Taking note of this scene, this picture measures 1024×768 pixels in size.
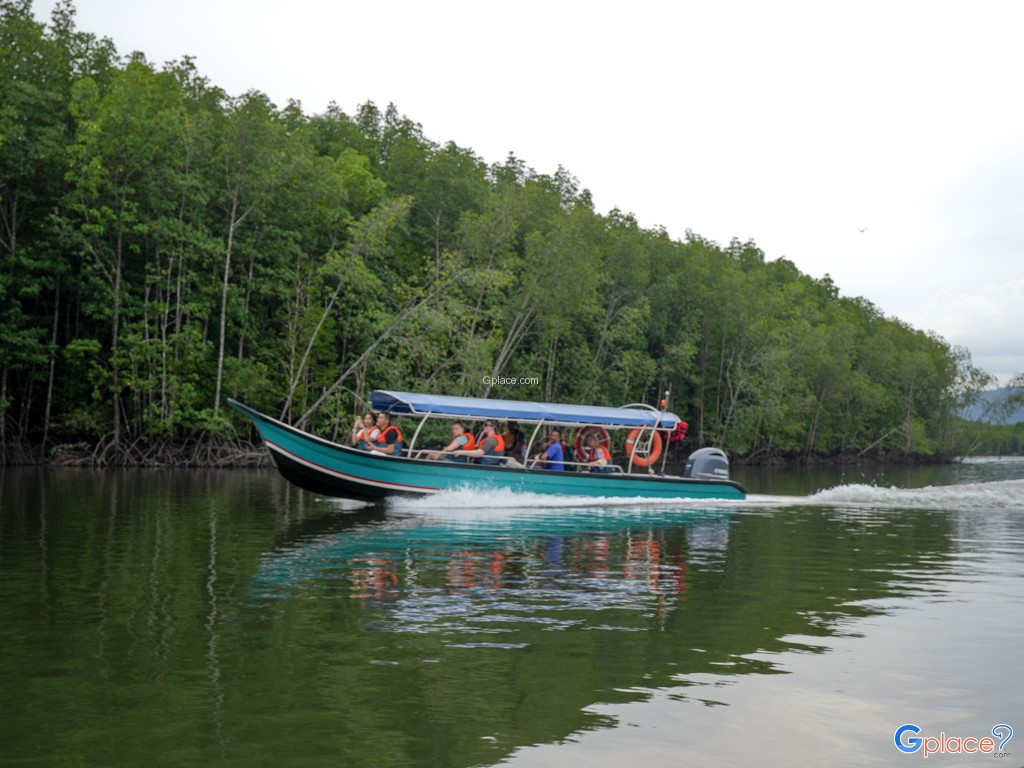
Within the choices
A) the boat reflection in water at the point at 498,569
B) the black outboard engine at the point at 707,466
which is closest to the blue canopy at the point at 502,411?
the black outboard engine at the point at 707,466

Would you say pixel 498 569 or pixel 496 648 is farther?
pixel 498 569

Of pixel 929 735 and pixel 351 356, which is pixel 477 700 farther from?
pixel 351 356

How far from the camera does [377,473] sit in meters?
22.2

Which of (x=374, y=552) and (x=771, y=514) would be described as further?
A: (x=771, y=514)

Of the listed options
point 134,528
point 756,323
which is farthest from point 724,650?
point 756,323

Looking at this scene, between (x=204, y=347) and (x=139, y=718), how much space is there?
110ft

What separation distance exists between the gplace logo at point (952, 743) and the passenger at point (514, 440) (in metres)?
18.0

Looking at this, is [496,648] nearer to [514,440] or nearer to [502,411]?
[502,411]

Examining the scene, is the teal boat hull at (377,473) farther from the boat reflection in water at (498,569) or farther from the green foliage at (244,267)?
the green foliage at (244,267)

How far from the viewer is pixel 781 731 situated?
6953 millimetres

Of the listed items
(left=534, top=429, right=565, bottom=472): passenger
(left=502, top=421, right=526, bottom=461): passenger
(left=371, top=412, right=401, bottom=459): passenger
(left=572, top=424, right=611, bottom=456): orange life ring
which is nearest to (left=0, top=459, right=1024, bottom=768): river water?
(left=371, top=412, right=401, bottom=459): passenger

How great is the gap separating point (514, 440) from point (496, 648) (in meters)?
16.0

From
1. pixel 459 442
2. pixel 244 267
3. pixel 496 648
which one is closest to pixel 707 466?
pixel 459 442

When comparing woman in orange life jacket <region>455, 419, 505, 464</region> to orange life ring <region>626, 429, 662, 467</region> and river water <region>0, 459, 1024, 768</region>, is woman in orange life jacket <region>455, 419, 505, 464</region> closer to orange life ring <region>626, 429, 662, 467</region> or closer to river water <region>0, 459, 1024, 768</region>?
orange life ring <region>626, 429, 662, 467</region>
